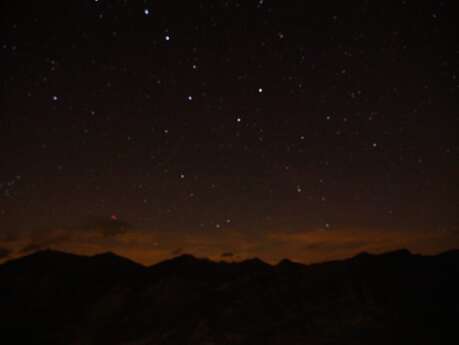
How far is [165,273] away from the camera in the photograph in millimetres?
130125

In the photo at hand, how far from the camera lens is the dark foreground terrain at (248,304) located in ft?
285

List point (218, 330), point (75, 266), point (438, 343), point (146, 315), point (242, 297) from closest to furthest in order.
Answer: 1. point (438, 343)
2. point (218, 330)
3. point (242, 297)
4. point (146, 315)
5. point (75, 266)

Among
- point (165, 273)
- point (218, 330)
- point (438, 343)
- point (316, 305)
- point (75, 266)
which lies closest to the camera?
point (438, 343)

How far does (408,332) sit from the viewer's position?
83.7m

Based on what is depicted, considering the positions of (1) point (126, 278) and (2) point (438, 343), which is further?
(1) point (126, 278)

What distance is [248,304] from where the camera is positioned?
327 feet

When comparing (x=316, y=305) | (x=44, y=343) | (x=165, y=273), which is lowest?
(x=44, y=343)

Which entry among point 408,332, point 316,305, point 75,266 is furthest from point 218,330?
point 75,266

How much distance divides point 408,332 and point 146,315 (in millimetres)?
53674

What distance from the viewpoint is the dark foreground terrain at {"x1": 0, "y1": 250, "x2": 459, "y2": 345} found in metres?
86.9

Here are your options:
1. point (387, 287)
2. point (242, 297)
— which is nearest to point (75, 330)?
point (242, 297)

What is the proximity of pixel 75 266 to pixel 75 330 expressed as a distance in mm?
48319

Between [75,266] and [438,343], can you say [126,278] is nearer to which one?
[75,266]

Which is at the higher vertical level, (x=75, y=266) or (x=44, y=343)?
(x=75, y=266)
